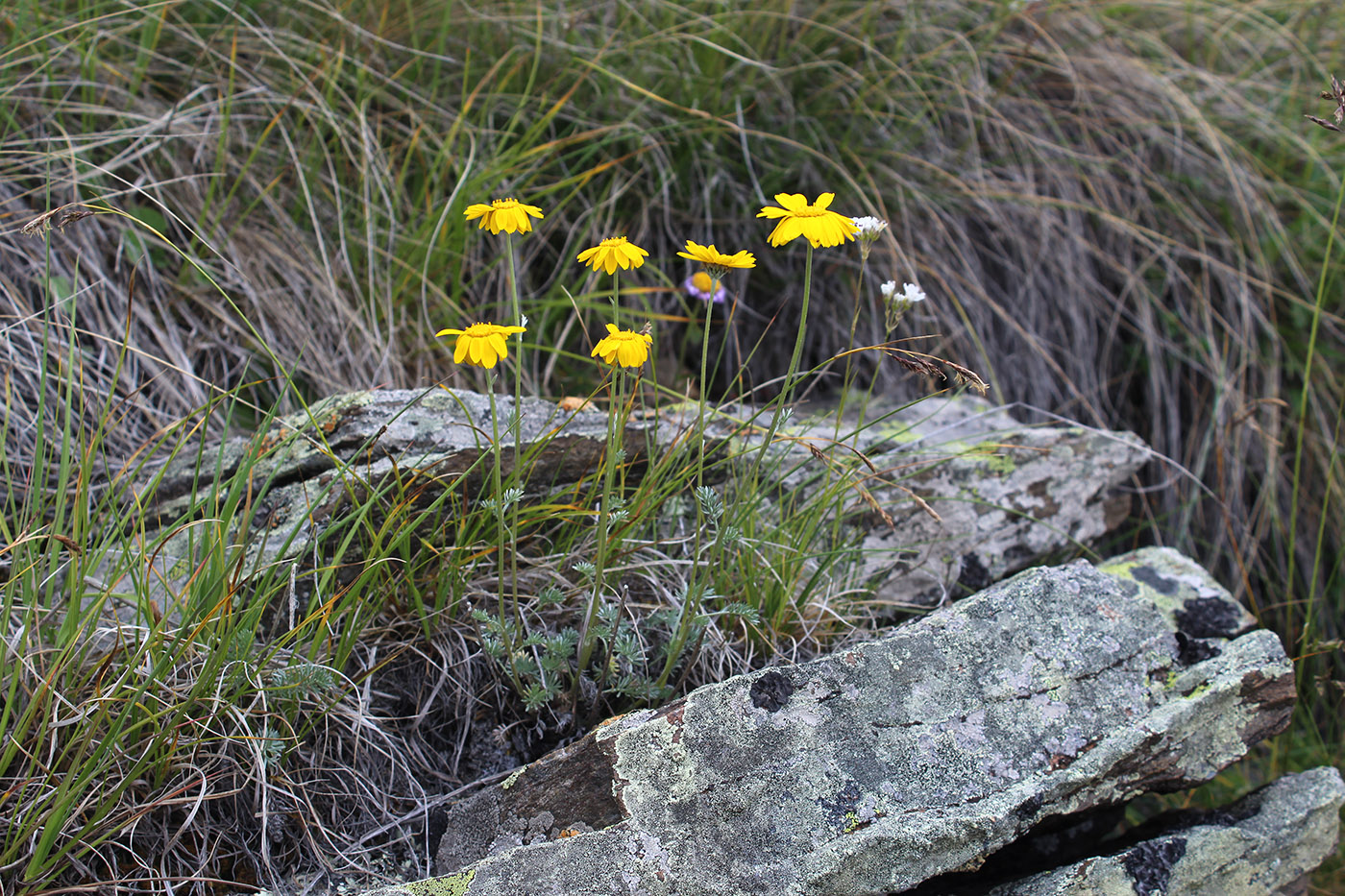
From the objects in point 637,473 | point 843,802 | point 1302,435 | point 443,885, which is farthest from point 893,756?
point 1302,435

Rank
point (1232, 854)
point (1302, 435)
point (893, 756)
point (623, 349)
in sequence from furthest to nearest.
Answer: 1. point (1302, 435)
2. point (1232, 854)
3. point (893, 756)
4. point (623, 349)

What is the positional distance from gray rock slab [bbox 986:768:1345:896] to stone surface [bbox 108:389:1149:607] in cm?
54

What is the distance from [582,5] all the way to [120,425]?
187 centimetres

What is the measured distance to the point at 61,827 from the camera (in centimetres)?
113

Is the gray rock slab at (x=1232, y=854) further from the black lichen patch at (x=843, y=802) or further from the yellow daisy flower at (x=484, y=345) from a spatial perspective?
the yellow daisy flower at (x=484, y=345)

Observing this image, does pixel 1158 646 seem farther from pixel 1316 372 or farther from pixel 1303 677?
pixel 1316 372

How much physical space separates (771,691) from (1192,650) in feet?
2.55

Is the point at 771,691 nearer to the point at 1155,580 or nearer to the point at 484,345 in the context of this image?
the point at 484,345

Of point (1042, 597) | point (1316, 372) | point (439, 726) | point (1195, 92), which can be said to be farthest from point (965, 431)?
point (1195, 92)

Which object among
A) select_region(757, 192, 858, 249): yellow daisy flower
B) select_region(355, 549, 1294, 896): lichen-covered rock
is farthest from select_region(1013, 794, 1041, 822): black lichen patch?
select_region(757, 192, 858, 249): yellow daisy flower

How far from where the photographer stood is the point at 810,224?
1.11 meters

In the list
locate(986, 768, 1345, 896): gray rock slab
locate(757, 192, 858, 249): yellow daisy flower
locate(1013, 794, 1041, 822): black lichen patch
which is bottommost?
locate(986, 768, 1345, 896): gray rock slab

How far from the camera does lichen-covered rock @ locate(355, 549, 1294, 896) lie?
3.83 ft

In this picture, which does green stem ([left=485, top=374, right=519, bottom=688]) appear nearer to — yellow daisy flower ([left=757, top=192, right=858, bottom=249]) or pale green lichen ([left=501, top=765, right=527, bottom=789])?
pale green lichen ([left=501, top=765, right=527, bottom=789])
